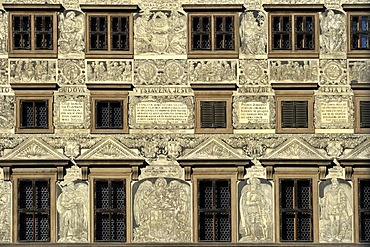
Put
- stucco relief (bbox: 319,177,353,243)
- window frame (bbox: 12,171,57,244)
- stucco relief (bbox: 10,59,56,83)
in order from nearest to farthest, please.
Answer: window frame (bbox: 12,171,57,244)
stucco relief (bbox: 319,177,353,243)
stucco relief (bbox: 10,59,56,83)

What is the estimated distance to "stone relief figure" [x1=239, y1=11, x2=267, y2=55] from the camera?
23.6 metres

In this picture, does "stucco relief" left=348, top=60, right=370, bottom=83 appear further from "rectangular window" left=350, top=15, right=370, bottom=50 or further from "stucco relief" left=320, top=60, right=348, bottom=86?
"rectangular window" left=350, top=15, right=370, bottom=50

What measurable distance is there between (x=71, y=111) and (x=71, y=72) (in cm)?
93

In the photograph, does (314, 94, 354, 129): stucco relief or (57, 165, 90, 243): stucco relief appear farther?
(314, 94, 354, 129): stucco relief

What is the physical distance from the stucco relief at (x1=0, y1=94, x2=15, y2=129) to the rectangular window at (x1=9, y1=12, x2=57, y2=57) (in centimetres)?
105

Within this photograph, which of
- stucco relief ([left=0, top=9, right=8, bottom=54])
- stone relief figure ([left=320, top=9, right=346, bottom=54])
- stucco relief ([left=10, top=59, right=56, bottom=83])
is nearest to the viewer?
stucco relief ([left=10, top=59, right=56, bottom=83])

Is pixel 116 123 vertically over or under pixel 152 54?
under

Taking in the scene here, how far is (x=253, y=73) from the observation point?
2353 cm

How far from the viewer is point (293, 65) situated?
77.3 ft

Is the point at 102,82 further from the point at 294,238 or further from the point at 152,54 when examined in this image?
the point at 294,238

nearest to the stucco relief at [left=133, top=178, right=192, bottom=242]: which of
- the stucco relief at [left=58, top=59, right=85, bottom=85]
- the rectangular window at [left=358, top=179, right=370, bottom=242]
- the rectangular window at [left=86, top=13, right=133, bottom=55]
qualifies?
the stucco relief at [left=58, top=59, right=85, bottom=85]

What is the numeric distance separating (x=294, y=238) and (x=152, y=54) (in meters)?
5.51

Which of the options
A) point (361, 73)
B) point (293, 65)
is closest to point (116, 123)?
point (293, 65)

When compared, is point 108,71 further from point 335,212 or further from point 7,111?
point 335,212
